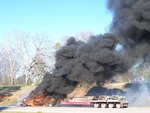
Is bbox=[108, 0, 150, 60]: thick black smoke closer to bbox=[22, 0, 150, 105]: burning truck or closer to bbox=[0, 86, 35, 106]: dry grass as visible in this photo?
bbox=[22, 0, 150, 105]: burning truck

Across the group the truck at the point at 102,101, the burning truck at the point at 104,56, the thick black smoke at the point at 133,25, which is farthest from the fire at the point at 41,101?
the thick black smoke at the point at 133,25

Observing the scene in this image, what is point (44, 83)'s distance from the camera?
51.1 meters

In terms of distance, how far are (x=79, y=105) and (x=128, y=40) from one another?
10.7 metres

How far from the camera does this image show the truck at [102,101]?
44594 millimetres

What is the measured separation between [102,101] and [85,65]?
6460mm

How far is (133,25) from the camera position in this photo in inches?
1876

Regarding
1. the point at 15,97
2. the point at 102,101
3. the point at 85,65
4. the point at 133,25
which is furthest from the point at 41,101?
the point at 15,97

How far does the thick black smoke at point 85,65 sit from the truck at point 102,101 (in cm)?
286

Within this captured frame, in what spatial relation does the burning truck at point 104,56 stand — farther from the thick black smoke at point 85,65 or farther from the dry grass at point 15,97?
the dry grass at point 15,97

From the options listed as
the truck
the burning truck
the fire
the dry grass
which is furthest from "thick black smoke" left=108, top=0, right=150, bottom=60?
the dry grass

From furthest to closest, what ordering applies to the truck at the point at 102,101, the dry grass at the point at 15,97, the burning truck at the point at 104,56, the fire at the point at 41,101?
the dry grass at the point at 15,97, the fire at the point at 41,101, the burning truck at the point at 104,56, the truck at the point at 102,101

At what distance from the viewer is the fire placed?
50.7 metres

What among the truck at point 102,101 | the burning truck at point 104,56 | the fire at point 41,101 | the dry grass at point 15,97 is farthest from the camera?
the dry grass at point 15,97

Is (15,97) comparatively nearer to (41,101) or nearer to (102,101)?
(41,101)
